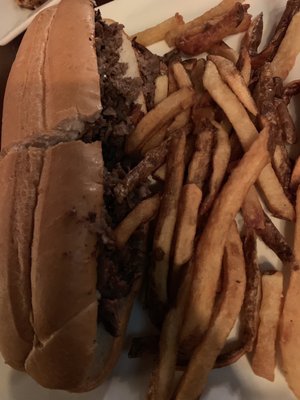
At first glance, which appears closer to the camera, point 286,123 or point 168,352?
point 168,352

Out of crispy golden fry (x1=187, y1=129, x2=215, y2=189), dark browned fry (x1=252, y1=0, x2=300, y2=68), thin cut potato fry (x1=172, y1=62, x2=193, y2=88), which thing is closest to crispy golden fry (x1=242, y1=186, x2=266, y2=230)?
crispy golden fry (x1=187, y1=129, x2=215, y2=189)

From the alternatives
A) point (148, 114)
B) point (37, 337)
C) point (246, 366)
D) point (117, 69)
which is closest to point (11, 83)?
point (117, 69)

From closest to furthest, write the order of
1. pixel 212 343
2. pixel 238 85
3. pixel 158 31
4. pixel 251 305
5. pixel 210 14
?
pixel 212 343 < pixel 251 305 < pixel 238 85 < pixel 210 14 < pixel 158 31

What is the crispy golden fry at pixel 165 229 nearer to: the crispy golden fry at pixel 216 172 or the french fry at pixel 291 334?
the crispy golden fry at pixel 216 172

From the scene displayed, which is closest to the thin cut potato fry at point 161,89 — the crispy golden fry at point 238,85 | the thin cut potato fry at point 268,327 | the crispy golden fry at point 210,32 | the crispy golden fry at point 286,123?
the crispy golden fry at point 210,32

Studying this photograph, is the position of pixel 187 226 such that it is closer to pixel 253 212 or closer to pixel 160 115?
pixel 253 212

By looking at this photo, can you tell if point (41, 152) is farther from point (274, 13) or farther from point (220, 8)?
point (274, 13)

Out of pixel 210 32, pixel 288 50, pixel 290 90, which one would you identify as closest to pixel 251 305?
pixel 290 90
